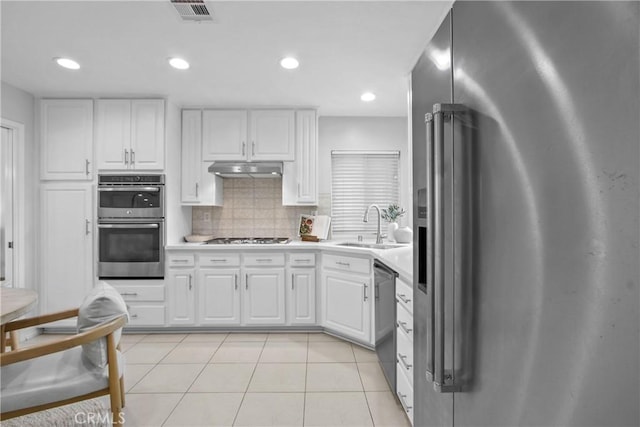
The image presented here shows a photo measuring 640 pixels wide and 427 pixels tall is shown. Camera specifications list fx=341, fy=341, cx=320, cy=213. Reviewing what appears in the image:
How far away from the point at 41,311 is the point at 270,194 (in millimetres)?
2663

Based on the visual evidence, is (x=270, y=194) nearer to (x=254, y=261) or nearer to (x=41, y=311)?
(x=254, y=261)

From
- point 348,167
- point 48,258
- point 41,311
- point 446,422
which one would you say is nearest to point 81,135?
point 48,258

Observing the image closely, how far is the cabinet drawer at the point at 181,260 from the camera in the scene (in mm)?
3531

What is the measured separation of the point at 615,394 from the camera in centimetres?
41

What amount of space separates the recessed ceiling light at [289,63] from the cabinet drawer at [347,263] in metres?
1.75

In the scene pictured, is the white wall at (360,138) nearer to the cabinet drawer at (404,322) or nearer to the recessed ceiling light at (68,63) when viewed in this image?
the cabinet drawer at (404,322)

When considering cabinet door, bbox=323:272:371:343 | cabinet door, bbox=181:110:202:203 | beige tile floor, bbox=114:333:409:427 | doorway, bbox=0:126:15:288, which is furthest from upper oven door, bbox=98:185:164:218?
cabinet door, bbox=323:272:371:343

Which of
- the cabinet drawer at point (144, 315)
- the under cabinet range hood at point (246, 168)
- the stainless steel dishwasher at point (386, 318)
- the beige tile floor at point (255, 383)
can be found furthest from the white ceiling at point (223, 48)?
the beige tile floor at point (255, 383)

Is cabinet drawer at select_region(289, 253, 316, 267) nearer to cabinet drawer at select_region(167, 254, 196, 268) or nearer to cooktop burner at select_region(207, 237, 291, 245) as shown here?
cooktop burner at select_region(207, 237, 291, 245)

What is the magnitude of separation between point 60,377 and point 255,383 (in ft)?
4.02

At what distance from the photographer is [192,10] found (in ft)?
6.79

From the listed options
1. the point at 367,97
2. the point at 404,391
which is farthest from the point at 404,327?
the point at 367,97

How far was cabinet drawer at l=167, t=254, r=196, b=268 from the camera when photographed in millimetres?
Answer: 3531

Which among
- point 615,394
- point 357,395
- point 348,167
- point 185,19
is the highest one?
point 185,19
